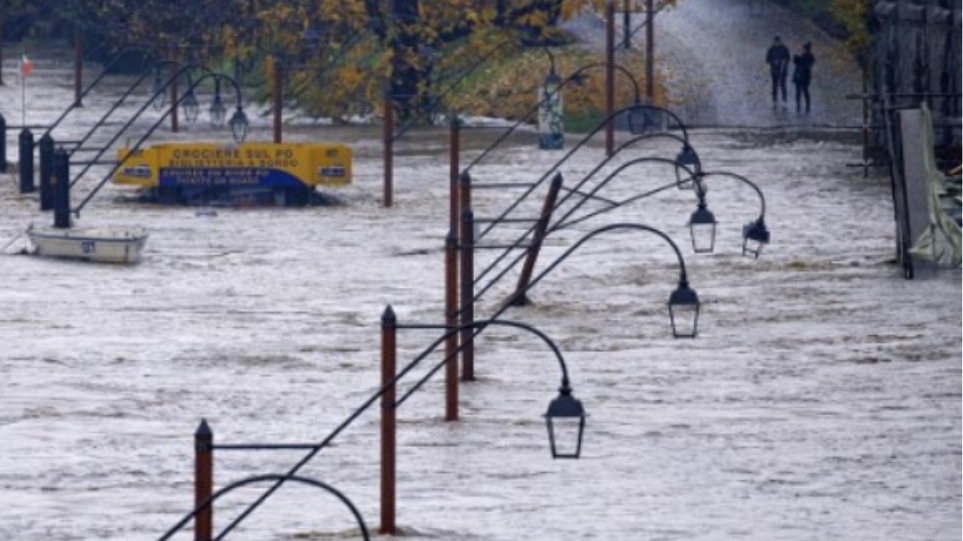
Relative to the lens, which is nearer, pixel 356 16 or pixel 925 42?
pixel 925 42

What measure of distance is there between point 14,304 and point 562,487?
50.3 feet

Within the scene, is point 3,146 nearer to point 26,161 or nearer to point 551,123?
point 26,161

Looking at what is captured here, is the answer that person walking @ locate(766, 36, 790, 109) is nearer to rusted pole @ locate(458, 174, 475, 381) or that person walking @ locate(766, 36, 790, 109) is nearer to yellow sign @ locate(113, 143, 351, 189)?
yellow sign @ locate(113, 143, 351, 189)

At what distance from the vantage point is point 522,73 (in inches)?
2729

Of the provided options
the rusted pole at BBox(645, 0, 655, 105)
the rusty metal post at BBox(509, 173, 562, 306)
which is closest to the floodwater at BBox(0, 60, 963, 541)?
the rusty metal post at BBox(509, 173, 562, 306)

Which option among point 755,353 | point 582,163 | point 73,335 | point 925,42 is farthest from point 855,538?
point 582,163

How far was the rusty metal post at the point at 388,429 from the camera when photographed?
72.7 feet

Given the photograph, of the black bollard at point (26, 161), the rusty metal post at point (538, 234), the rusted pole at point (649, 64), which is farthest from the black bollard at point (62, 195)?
the rusted pole at point (649, 64)

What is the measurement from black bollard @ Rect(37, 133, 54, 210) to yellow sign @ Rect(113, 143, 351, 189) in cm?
122

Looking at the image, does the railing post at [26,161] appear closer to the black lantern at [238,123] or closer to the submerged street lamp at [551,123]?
the black lantern at [238,123]

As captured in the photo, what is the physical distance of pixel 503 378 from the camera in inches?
1293

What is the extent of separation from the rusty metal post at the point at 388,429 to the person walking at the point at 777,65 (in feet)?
138

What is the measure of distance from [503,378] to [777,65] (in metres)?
33.2

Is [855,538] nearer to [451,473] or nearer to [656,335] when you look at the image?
[451,473]
